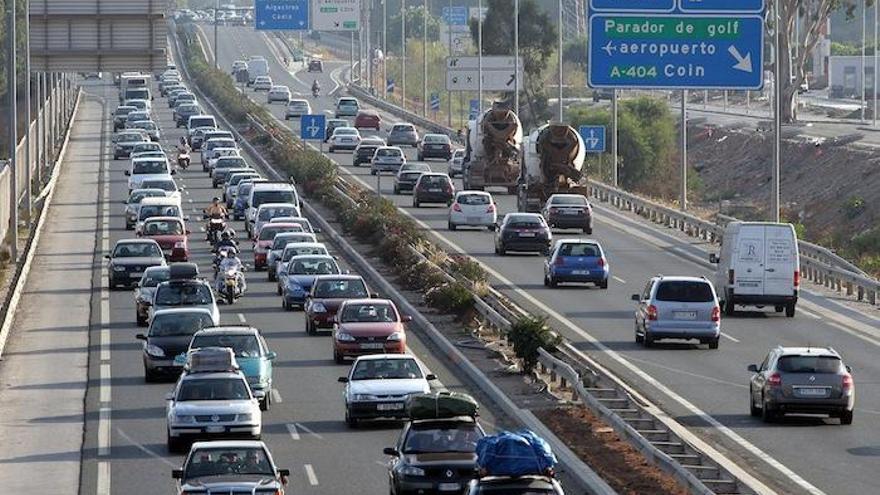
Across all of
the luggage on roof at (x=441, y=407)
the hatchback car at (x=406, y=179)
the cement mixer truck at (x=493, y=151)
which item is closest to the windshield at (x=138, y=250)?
the cement mixer truck at (x=493, y=151)

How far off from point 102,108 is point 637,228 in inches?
3211

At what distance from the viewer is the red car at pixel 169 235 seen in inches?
2392

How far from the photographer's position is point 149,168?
84000 millimetres

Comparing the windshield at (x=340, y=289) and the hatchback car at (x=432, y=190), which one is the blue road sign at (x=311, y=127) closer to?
the hatchback car at (x=432, y=190)

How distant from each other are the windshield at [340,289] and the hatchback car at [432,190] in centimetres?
3161

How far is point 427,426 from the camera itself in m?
26.8

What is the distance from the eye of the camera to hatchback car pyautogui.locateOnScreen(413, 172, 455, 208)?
7825 cm

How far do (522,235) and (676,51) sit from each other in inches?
401

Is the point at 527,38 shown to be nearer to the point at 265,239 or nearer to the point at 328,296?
the point at 265,239

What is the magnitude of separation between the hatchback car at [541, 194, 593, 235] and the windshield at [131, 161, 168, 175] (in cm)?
2007

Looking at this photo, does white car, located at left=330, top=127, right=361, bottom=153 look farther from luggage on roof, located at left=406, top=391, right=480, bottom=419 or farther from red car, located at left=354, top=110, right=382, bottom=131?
luggage on roof, located at left=406, top=391, right=480, bottom=419

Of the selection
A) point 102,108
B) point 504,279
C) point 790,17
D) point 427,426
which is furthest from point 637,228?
point 102,108

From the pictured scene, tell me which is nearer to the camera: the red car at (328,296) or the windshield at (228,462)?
the windshield at (228,462)

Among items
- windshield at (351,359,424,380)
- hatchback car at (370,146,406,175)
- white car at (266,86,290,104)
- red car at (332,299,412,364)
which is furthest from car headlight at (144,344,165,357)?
white car at (266,86,290,104)
